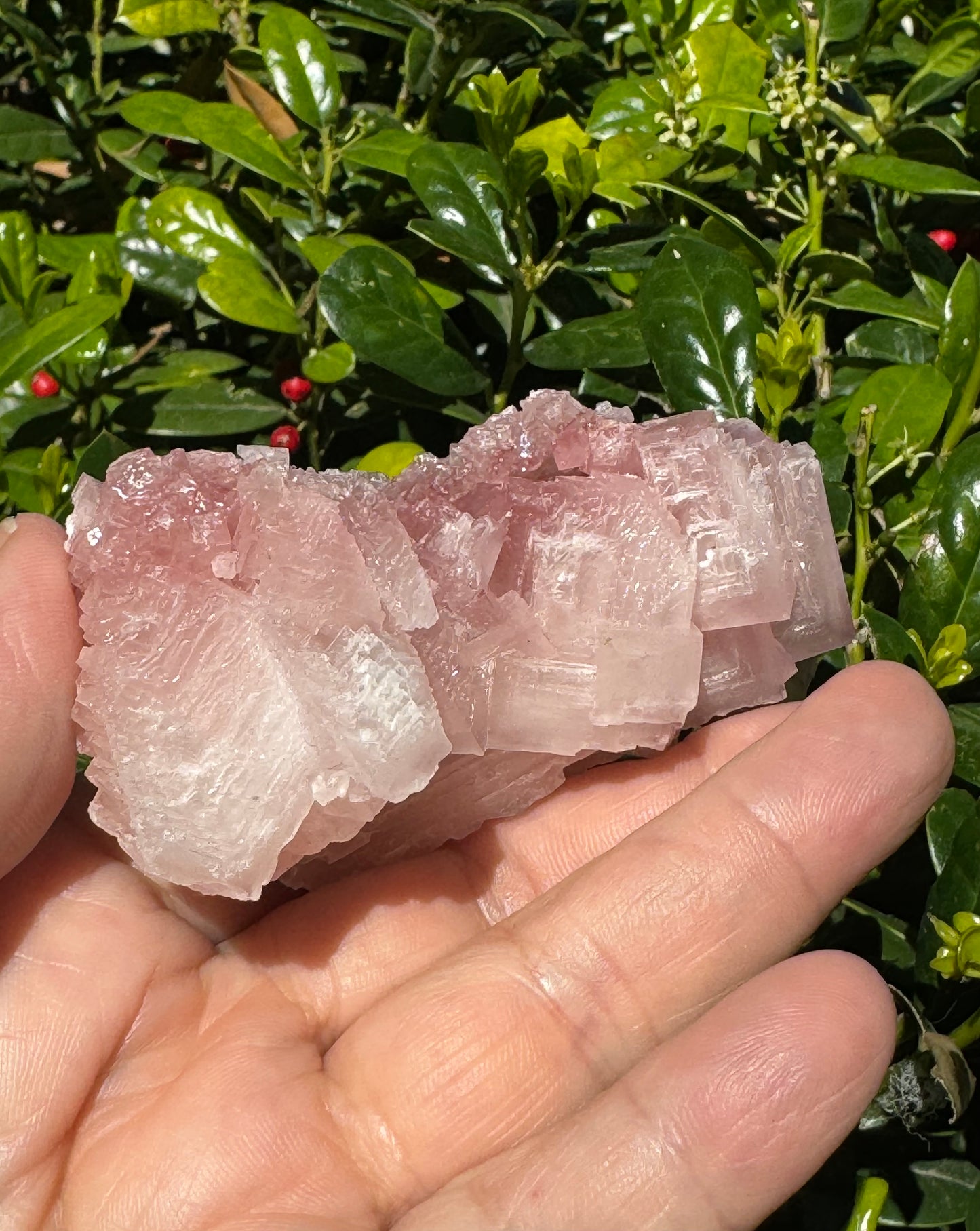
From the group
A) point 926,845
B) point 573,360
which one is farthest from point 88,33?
point 926,845

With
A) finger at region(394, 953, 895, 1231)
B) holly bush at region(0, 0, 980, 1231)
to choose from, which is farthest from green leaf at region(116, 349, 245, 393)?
finger at region(394, 953, 895, 1231)

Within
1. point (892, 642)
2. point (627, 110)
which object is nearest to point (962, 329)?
point (892, 642)

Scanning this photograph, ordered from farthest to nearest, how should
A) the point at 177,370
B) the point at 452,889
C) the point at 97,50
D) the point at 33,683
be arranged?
the point at 97,50, the point at 177,370, the point at 452,889, the point at 33,683

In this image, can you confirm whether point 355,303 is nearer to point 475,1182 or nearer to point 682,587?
point 682,587

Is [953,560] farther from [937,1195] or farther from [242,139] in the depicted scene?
[242,139]

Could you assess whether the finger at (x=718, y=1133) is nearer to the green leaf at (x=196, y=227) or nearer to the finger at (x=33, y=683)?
the finger at (x=33, y=683)

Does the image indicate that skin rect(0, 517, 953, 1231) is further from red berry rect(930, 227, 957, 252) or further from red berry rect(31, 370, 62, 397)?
red berry rect(930, 227, 957, 252)

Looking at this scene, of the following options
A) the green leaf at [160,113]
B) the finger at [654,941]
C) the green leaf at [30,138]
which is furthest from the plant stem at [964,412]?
the green leaf at [30,138]
